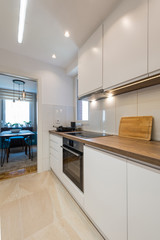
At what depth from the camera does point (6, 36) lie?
161 cm

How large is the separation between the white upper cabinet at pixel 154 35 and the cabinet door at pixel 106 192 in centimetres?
81

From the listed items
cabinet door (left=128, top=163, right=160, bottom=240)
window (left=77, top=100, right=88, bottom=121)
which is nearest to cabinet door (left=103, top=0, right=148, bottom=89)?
cabinet door (left=128, top=163, right=160, bottom=240)

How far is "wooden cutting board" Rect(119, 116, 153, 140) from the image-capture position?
1.11 meters

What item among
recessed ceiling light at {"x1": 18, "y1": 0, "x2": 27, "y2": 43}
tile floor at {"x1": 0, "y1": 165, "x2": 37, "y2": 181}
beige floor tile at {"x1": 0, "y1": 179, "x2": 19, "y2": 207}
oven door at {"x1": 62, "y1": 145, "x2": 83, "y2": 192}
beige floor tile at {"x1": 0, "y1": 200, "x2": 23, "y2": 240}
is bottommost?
tile floor at {"x1": 0, "y1": 165, "x2": 37, "y2": 181}

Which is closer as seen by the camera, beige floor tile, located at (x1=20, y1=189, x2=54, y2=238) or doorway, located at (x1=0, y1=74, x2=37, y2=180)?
beige floor tile, located at (x1=20, y1=189, x2=54, y2=238)

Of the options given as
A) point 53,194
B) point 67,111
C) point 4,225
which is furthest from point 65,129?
point 4,225

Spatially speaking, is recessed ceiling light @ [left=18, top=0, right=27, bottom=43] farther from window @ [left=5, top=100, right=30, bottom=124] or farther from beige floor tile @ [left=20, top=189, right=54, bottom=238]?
window @ [left=5, top=100, right=30, bottom=124]

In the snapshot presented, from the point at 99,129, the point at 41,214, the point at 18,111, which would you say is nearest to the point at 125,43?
the point at 99,129

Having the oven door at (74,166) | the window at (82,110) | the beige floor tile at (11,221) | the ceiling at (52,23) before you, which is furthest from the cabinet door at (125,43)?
the beige floor tile at (11,221)

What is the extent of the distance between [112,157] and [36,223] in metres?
1.16

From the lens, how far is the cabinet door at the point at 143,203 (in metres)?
0.57

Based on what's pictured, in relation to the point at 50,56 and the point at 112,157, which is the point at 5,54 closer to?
the point at 50,56

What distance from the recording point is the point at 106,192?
0.87m

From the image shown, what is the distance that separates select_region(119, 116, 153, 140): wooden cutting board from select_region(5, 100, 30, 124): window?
16.6 ft
